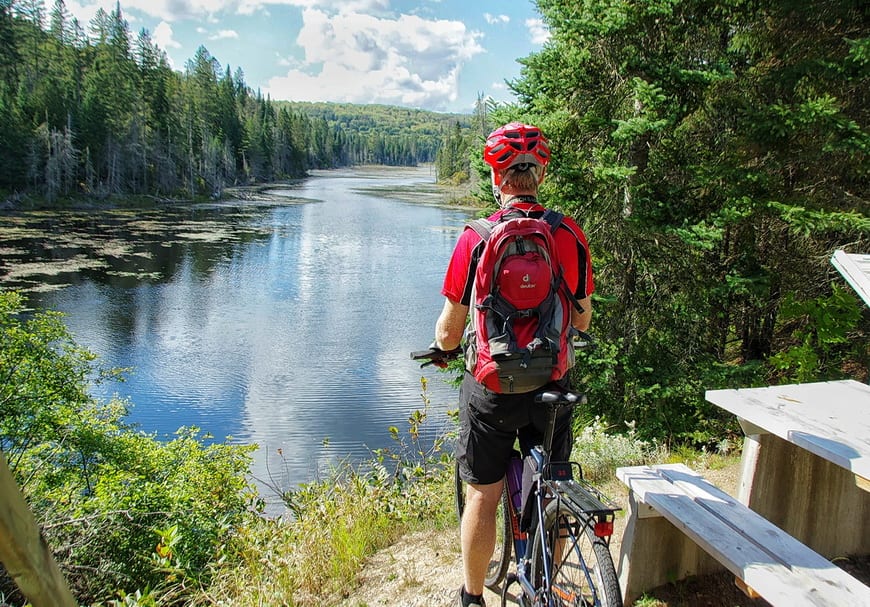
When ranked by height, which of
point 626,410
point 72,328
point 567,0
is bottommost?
point 72,328

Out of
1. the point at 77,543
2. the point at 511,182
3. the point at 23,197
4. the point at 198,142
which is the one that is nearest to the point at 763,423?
the point at 511,182

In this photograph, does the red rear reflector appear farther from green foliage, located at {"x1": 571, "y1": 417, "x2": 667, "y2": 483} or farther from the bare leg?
green foliage, located at {"x1": 571, "y1": 417, "x2": 667, "y2": 483}

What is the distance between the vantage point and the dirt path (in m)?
2.52

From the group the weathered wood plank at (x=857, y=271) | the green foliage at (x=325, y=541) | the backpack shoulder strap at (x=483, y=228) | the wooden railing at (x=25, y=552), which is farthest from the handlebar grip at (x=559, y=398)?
the green foliage at (x=325, y=541)

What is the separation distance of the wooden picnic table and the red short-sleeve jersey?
2.88ft

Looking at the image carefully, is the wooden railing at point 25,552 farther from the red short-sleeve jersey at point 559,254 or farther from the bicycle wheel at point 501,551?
the bicycle wheel at point 501,551

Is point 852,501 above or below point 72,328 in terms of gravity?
above

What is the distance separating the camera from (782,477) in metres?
2.66

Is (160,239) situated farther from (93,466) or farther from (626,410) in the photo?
(626,410)

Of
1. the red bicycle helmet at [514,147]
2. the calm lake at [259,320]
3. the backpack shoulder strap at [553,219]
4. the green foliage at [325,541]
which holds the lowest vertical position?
the calm lake at [259,320]

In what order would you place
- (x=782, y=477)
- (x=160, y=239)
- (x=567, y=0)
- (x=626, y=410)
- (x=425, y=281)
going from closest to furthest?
(x=782, y=477) → (x=567, y=0) → (x=626, y=410) → (x=425, y=281) → (x=160, y=239)

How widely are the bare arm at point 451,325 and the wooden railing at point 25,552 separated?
142 centimetres

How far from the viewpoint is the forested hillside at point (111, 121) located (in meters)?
41.1

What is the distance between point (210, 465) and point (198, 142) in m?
56.8
